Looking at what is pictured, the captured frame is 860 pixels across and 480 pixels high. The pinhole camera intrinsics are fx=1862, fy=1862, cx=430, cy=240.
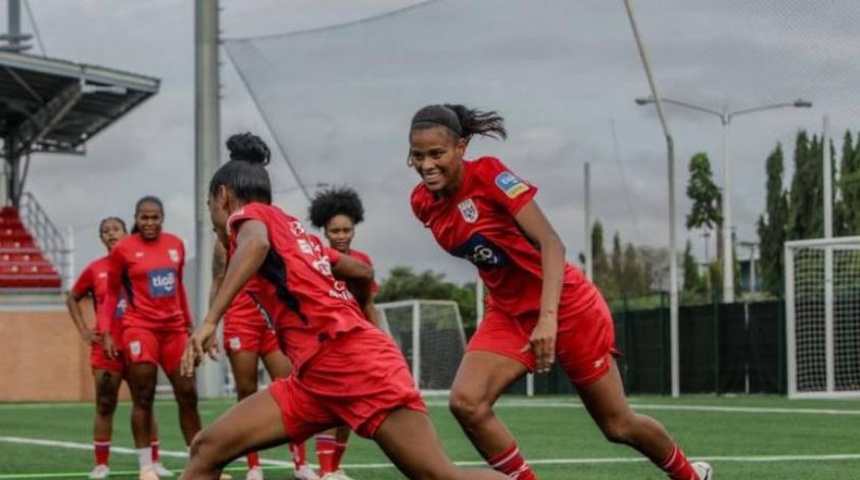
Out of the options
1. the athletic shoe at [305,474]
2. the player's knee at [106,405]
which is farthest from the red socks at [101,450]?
the athletic shoe at [305,474]

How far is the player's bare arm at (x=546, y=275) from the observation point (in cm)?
728

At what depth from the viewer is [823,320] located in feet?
93.0

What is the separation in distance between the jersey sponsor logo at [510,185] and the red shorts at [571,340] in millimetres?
626

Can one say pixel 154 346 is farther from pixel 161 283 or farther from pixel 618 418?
pixel 618 418

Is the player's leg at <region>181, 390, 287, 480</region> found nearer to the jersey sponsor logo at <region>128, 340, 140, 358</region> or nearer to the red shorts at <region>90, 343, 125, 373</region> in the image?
the jersey sponsor logo at <region>128, 340, 140, 358</region>

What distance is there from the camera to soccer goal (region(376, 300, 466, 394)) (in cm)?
3466

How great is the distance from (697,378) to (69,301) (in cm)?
1897

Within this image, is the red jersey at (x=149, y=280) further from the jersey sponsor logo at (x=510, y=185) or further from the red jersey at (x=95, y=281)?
the jersey sponsor logo at (x=510, y=185)

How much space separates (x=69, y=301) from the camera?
564 inches

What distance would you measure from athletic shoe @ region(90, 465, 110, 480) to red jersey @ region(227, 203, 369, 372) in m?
5.81

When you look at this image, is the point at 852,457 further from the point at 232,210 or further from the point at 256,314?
the point at 232,210

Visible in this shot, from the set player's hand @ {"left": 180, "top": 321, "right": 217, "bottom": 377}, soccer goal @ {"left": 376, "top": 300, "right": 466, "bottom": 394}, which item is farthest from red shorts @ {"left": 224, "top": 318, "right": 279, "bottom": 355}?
soccer goal @ {"left": 376, "top": 300, "right": 466, "bottom": 394}

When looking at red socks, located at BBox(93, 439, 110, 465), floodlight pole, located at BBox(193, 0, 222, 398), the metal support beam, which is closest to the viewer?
red socks, located at BBox(93, 439, 110, 465)

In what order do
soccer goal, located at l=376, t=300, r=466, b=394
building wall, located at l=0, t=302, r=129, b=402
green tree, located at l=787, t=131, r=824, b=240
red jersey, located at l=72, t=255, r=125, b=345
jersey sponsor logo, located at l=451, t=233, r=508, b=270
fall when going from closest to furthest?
jersey sponsor logo, located at l=451, t=233, r=508, b=270 < red jersey, located at l=72, t=255, r=125, b=345 < green tree, located at l=787, t=131, r=824, b=240 < soccer goal, located at l=376, t=300, r=466, b=394 < building wall, located at l=0, t=302, r=129, b=402
